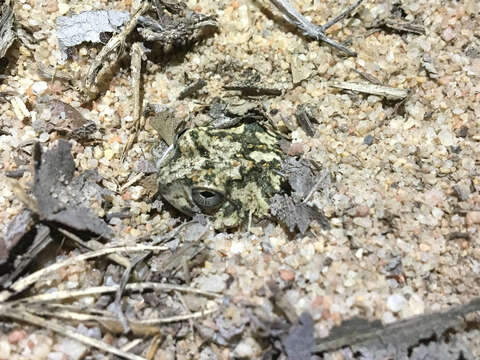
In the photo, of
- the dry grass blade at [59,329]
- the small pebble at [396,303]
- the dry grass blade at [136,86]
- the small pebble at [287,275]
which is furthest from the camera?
the dry grass blade at [136,86]

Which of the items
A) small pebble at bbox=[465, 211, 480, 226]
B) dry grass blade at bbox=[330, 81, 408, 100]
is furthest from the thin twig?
small pebble at bbox=[465, 211, 480, 226]

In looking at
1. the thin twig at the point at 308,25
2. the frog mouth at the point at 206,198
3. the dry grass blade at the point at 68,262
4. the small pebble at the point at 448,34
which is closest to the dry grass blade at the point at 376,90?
the thin twig at the point at 308,25

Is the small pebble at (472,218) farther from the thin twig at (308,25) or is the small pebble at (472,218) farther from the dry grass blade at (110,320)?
the dry grass blade at (110,320)

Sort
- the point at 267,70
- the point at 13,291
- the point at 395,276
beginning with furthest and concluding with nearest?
1. the point at 267,70
2. the point at 395,276
3. the point at 13,291

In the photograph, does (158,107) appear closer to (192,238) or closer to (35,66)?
(35,66)

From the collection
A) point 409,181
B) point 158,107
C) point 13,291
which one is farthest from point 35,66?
point 409,181

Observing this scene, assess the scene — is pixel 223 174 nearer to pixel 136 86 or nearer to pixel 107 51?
pixel 136 86

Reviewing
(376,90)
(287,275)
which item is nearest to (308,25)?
(376,90)
